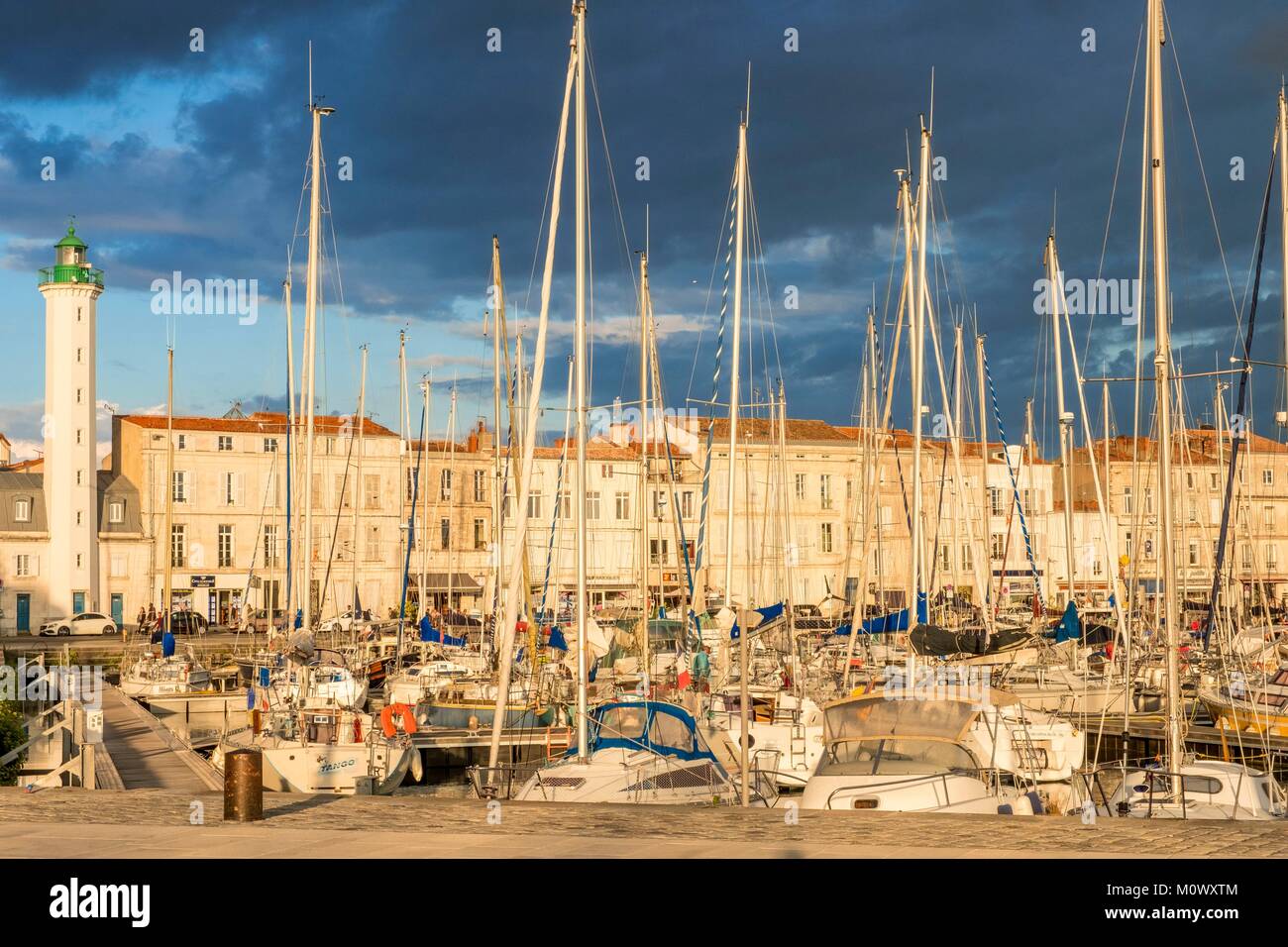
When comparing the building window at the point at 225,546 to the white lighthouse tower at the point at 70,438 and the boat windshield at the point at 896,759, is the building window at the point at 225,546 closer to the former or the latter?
the white lighthouse tower at the point at 70,438

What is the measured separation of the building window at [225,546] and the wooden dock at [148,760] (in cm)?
3675

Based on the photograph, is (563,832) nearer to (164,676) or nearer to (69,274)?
(164,676)

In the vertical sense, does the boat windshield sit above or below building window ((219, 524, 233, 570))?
below

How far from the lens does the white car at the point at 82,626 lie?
63.0 meters

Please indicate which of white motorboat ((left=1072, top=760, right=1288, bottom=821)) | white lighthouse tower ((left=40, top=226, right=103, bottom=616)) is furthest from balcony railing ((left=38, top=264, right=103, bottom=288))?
white motorboat ((left=1072, top=760, right=1288, bottom=821))

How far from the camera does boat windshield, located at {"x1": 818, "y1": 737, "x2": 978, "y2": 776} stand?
17.4 m

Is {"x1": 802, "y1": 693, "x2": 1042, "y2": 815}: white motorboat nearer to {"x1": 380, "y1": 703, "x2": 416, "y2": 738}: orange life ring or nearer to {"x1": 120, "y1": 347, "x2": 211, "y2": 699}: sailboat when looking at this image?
{"x1": 380, "y1": 703, "x2": 416, "y2": 738}: orange life ring

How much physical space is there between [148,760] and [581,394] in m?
13.1

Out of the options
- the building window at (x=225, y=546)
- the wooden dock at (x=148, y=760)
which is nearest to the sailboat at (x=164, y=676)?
the wooden dock at (x=148, y=760)

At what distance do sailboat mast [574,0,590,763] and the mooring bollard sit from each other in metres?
5.58

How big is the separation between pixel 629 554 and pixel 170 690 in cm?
3897

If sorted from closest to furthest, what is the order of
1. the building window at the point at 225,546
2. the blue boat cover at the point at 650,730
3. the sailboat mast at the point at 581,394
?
the sailboat mast at the point at 581,394
the blue boat cover at the point at 650,730
the building window at the point at 225,546
